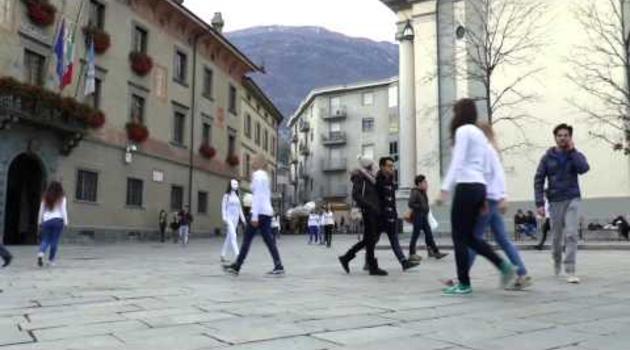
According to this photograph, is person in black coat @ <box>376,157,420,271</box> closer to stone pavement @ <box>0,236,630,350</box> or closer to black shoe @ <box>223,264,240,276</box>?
stone pavement @ <box>0,236,630,350</box>

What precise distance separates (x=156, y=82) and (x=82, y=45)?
590 centimetres

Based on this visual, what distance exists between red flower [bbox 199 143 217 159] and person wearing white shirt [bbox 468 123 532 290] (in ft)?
106

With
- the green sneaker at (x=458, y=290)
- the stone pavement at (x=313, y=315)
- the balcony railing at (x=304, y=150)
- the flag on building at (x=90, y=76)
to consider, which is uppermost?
the balcony railing at (x=304, y=150)

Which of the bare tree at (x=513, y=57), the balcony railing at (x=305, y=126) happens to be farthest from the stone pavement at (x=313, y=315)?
the balcony railing at (x=305, y=126)

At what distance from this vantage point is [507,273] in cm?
720

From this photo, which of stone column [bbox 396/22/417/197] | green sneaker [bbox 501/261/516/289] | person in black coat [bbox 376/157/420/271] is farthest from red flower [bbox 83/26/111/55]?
green sneaker [bbox 501/261/516/289]

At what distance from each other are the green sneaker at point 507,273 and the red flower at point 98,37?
25090mm

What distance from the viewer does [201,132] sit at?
129 feet

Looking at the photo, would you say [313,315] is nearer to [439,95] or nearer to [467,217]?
[467,217]

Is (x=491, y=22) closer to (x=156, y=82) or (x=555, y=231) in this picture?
(x=156, y=82)

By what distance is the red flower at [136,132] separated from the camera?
103 feet

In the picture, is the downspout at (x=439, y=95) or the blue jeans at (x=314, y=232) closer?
the blue jeans at (x=314, y=232)

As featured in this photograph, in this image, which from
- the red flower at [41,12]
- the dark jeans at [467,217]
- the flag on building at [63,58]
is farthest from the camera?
the flag on building at [63,58]

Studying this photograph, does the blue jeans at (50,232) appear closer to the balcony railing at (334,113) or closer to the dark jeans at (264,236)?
the dark jeans at (264,236)
